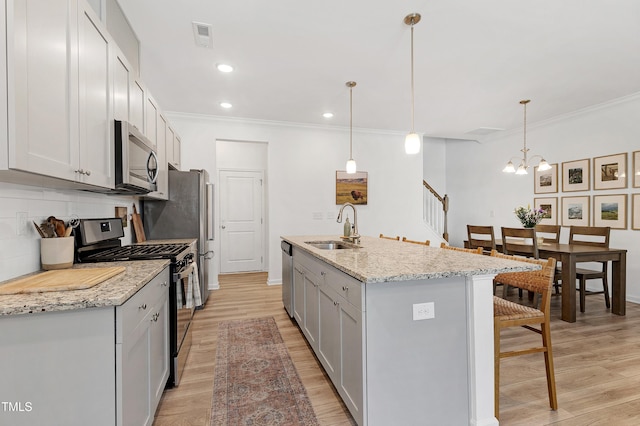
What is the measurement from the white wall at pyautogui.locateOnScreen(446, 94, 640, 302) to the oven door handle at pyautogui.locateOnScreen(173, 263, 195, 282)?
542cm

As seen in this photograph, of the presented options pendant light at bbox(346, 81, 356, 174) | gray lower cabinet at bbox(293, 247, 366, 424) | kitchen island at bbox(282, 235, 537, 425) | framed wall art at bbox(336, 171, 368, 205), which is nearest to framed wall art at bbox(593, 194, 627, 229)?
framed wall art at bbox(336, 171, 368, 205)

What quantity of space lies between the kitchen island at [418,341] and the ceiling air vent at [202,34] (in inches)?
89.2

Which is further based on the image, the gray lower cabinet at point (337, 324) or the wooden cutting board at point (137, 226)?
the wooden cutting board at point (137, 226)

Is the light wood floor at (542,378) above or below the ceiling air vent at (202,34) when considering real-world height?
below

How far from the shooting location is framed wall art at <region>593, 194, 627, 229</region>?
4.19 m

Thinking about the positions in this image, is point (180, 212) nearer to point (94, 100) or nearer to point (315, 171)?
point (94, 100)

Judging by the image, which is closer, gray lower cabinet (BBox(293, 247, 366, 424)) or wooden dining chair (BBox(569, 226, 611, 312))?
gray lower cabinet (BBox(293, 247, 366, 424))

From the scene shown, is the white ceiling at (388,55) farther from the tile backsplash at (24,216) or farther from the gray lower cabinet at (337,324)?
the gray lower cabinet at (337,324)

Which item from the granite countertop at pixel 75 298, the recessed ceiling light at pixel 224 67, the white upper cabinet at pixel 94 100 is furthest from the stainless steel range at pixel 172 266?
the recessed ceiling light at pixel 224 67

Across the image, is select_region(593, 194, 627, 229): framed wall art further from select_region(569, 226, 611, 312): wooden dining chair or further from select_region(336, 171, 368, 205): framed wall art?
select_region(336, 171, 368, 205): framed wall art

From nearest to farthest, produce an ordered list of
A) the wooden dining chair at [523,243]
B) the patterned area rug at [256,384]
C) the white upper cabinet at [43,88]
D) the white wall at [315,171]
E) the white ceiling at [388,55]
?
the white upper cabinet at [43,88], the patterned area rug at [256,384], the white ceiling at [388,55], the wooden dining chair at [523,243], the white wall at [315,171]

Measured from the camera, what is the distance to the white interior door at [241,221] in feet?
20.1

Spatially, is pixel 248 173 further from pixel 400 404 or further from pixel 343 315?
pixel 400 404

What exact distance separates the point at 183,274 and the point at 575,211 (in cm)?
557
